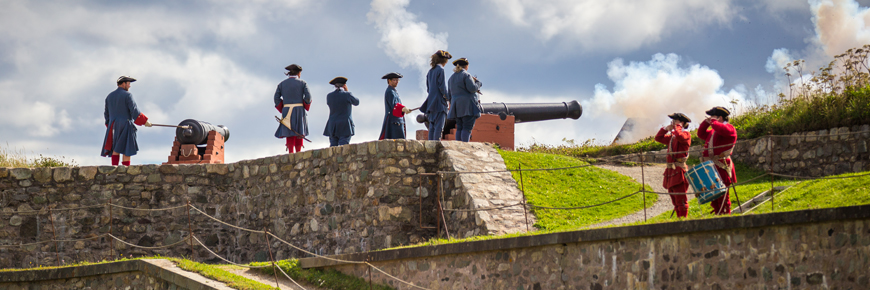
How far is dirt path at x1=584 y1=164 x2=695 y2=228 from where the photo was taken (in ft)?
32.1

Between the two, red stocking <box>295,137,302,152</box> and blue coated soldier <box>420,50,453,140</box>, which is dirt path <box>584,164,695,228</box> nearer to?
blue coated soldier <box>420,50,453,140</box>

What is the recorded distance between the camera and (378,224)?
34.2ft

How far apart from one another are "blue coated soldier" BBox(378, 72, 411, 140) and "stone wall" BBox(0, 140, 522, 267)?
76.7 inches

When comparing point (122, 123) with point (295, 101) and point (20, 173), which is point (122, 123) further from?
point (295, 101)

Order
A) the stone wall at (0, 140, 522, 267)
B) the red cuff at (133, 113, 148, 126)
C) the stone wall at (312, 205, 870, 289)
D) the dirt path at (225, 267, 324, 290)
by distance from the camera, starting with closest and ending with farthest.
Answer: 1. the stone wall at (312, 205, 870, 289)
2. the dirt path at (225, 267, 324, 290)
3. the stone wall at (0, 140, 522, 267)
4. the red cuff at (133, 113, 148, 126)

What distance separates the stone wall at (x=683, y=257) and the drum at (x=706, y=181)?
1.51 meters

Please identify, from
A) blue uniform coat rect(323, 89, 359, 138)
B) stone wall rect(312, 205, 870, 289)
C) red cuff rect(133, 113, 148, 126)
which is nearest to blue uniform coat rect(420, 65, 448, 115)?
blue uniform coat rect(323, 89, 359, 138)

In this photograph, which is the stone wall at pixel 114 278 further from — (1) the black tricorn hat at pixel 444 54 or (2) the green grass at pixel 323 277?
(1) the black tricorn hat at pixel 444 54

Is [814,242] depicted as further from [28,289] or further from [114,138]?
[114,138]

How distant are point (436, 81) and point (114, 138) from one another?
6.03 metres

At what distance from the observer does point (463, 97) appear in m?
11.7

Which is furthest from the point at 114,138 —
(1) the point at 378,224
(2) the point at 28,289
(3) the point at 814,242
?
(3) the point at 814,242

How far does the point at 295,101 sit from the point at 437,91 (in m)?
2.89

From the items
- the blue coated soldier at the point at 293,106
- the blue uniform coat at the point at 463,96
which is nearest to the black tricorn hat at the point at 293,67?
the blue coated soldier at the point at 293,106
